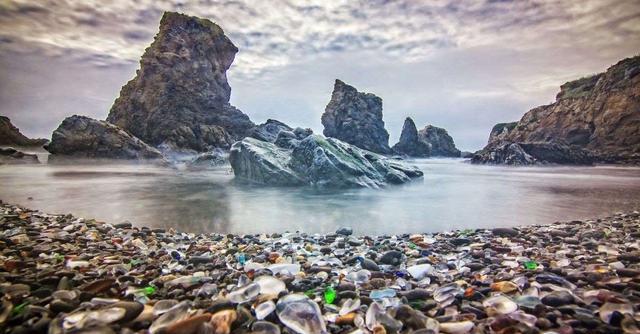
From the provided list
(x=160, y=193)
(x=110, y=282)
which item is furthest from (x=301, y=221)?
(x=160, y=193)

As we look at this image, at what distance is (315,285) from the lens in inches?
116

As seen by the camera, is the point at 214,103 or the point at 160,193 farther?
the point at 214,103

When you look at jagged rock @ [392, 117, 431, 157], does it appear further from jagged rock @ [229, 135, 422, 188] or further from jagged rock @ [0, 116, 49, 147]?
jagged rock @ [0, 116, 49, 147]

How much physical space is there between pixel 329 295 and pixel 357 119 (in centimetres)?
8658

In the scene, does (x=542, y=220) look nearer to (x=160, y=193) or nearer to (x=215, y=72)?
(x=160, y=193)

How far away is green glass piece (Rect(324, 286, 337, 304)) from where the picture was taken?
258 cm

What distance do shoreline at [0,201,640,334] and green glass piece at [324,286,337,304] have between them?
0.02m

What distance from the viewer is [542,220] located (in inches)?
283

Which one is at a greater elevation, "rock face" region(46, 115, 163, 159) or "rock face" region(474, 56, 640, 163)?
"rock face" region(474, 56, 640, 163)

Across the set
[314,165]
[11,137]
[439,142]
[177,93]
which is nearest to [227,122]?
[177,93]

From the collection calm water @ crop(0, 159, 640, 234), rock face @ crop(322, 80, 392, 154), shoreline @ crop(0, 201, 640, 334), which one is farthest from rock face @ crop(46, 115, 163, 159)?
rock face @ crop(322, 80, 392, 154)

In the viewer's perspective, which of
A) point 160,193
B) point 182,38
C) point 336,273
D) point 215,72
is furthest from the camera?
point 215,72

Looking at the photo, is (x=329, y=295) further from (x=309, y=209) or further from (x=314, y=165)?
(x=314, y=165)

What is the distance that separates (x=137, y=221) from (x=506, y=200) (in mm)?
11157
